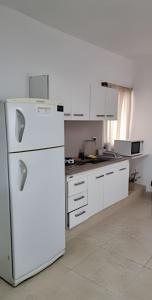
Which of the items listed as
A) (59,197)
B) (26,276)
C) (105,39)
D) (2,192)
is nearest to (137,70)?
(105,39)

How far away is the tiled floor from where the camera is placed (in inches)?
80.7

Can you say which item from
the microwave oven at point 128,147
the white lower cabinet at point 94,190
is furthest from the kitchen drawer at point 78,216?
the microwave oven at point 128,147

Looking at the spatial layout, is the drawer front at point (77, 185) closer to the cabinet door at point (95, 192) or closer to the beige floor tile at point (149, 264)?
the cabinet door at point (95, 192)

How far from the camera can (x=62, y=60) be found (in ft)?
10.3

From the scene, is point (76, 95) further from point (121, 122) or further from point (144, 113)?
point (144, 113)

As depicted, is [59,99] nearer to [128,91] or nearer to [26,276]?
[26,276]

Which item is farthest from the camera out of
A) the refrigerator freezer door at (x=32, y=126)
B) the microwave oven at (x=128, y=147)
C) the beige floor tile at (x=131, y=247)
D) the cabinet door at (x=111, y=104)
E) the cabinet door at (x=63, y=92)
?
the microwave oven at (x=128, y=147)

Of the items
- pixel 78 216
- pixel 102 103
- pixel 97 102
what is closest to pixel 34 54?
pixel 97 102

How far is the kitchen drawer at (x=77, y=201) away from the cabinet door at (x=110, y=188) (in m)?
0.52

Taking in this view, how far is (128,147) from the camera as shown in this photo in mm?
4102

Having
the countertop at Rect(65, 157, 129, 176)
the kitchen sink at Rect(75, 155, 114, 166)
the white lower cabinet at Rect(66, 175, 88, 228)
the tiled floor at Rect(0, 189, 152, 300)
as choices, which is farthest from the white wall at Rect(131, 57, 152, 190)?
the white lower cabinet at Rect(66, 175, 88, 228)

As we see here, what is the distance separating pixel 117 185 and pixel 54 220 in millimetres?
1583

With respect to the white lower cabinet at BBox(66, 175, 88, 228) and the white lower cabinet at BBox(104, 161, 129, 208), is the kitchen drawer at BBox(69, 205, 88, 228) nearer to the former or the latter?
the white lower cabinet at BBox(66, 175, 88, 228)

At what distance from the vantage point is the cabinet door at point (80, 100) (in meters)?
3.05
